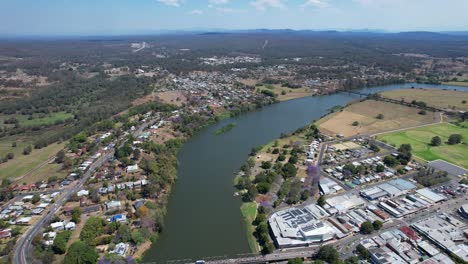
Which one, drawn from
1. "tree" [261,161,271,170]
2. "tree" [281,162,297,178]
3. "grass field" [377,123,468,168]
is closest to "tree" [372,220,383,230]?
"tree" [281,162,297,178]

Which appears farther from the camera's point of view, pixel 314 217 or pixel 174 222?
pixel 174 222

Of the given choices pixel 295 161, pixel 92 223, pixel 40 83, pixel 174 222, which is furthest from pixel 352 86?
pixel 40 83

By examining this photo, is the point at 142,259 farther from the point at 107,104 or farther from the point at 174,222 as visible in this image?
the point at 107,104

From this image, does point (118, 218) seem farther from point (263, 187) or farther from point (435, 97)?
point (435, 97)

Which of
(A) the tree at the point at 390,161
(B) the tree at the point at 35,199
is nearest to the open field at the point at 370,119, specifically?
(A) the tree at the point at 390,161

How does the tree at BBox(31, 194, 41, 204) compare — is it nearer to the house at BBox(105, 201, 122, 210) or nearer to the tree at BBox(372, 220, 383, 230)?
the house at BBox(105, 201, 122, 210)

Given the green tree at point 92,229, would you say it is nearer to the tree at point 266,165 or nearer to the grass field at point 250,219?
the grass field at point 250,219

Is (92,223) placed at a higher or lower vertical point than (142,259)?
higher

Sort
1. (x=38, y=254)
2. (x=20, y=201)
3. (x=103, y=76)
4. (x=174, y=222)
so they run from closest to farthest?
(x=38, y=254) < (x=174, y=222) < (x=20, y=201) < (x=103, y=76)
